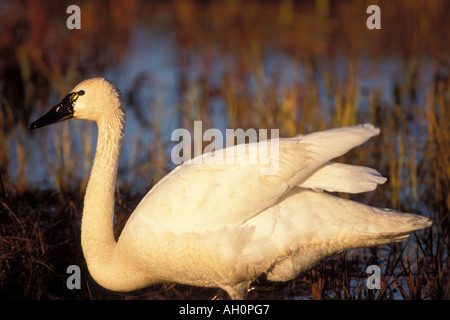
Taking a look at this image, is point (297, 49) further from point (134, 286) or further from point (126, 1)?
point (134, 286)

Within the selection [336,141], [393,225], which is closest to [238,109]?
[336,141]

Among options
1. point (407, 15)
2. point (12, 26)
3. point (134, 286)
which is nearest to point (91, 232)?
point (134, 286)

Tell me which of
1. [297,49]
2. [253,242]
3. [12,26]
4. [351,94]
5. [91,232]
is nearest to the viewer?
[253,242]

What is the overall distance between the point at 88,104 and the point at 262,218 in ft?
4.64

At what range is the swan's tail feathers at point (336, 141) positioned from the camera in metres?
4.02

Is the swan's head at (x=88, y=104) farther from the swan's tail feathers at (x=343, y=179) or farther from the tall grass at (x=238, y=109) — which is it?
the swan's tail feathers at (x=343, y=179)

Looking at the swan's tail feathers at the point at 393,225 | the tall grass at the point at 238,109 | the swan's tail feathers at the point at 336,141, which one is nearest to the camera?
the swan's tail feathers at the point at 393,225

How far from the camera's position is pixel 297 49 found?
35.2 feet

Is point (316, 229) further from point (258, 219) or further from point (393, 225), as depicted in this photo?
point (393, 225)

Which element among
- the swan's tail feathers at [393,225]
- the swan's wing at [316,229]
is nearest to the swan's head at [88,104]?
the swan's wing at [316,229]

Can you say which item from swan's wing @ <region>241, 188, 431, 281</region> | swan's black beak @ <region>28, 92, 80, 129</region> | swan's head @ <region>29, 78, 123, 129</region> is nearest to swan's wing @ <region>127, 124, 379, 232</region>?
swan's wing @ <region>241, 188, 431, 281</region>

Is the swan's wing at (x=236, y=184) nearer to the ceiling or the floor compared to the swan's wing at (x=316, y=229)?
nearer to the ceiling

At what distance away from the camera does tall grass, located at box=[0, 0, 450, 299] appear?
479cm

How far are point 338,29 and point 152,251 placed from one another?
9049mm
